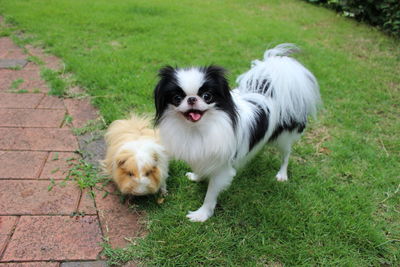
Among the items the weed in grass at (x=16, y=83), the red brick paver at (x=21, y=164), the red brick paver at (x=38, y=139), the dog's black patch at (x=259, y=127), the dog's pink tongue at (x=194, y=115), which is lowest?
the red brick paver at (x=21, y=164)

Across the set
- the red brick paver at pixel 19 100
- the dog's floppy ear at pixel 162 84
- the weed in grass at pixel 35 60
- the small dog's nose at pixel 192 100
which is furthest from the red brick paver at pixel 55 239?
the weed in grass at pixel 35 60

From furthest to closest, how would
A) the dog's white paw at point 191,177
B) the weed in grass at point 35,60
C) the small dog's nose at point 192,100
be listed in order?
the weed in grass at point 35,60, the dog's white paw at point 191,177, the small dog's nose at point 192,100

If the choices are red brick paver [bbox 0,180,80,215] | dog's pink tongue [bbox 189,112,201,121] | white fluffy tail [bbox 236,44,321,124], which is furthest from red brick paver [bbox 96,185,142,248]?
white fluffy tail [bbox 236,44,321,124]

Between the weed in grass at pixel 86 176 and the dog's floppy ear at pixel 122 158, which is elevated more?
the dog's floppy ear at pixel 122 158

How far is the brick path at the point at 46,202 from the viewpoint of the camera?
193 cm

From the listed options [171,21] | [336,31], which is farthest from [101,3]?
[336,31]

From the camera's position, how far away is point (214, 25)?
20.1ft

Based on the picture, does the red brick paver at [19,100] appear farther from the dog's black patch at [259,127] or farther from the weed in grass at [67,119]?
the dog's black patch at [259,127]

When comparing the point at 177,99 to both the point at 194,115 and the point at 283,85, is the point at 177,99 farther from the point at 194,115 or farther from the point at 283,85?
the point at 283,85

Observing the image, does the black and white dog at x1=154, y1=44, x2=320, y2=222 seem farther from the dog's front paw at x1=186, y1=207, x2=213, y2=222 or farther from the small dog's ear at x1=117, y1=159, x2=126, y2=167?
the small dog's ear at x1=117, y1=159, x2=126, y2=167

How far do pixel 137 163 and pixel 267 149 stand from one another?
146 cm

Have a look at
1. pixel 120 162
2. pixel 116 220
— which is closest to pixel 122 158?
pixel 120 162

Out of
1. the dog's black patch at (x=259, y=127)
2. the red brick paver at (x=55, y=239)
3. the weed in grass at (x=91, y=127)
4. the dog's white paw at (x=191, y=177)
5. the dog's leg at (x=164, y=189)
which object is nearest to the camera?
the red brick paver at (x=55, y=239)

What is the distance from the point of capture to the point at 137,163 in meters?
2.10
